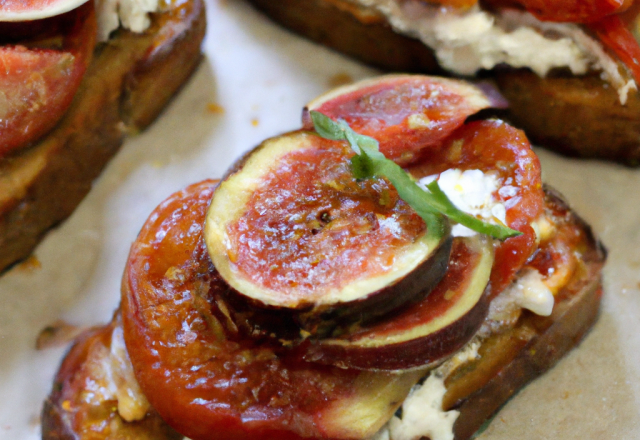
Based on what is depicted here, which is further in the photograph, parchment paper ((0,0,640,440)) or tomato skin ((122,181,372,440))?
parchment paper ((0,0,640,440))

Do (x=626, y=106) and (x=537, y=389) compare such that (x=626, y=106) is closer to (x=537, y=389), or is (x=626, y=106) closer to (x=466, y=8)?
(x=466, y=8)

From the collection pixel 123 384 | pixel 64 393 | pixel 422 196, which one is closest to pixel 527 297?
pixel 422 196

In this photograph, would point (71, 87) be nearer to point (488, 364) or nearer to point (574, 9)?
point (488, 364)

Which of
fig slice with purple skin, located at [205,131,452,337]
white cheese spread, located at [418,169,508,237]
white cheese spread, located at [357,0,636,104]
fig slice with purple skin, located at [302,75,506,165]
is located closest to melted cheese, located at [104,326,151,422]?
fig slice with purple skin, located at [205,131,452,337]

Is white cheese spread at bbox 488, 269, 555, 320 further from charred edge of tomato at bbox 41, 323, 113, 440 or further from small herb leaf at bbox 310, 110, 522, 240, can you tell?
charred edge of tomato at bbox 41, 323, 113, 440

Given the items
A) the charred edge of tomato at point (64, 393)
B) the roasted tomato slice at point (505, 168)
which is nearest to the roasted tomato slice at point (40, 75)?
the charred edge of tomato at point (64, 393)

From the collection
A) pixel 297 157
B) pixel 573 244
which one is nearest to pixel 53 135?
pixel 297 157
